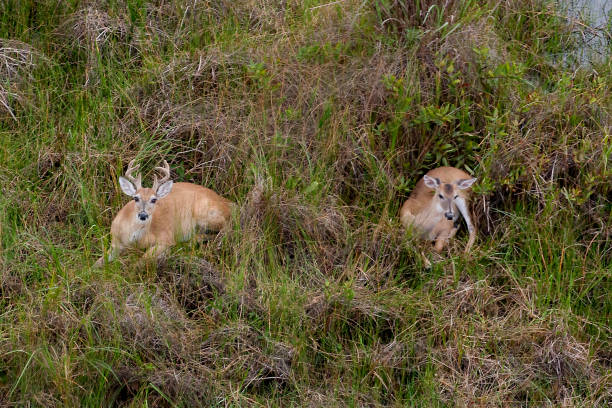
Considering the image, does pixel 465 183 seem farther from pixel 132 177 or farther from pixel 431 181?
pixel 132 177

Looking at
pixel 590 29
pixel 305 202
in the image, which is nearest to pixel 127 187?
pixel 305 202

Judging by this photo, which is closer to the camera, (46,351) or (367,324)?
(46,351)

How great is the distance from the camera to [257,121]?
684 centimetres

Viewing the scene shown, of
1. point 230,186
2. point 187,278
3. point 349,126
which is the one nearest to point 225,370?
point 187,278

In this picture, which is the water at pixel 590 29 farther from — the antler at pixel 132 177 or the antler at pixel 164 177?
the antler at pixel 132 177

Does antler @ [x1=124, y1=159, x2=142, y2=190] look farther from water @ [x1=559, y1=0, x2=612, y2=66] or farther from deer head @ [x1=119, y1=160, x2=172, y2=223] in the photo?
water @ [x1=559, y1=0, x2=612, y2=66]

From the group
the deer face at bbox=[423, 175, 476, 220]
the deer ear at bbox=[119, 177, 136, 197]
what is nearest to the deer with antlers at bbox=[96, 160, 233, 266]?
the deer ear at bbox=[119, 177, 136, 197]

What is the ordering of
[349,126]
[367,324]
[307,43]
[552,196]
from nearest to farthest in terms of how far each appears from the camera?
[367,324]
[552,196]
[349,126]
[307,43]

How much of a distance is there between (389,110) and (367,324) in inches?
67.8

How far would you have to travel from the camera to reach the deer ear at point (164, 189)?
21.4ft

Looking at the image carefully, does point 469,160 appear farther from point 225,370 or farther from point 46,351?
point 46,351

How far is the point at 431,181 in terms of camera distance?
6648 mm

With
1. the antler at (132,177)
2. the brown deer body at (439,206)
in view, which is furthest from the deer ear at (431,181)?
the antler at (132,177)

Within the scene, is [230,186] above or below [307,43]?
below
